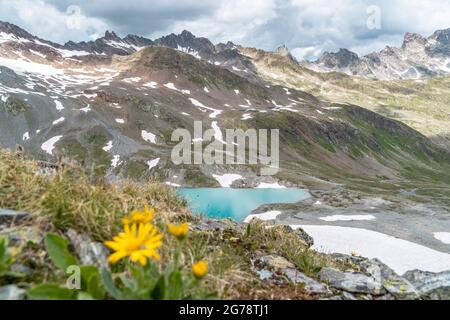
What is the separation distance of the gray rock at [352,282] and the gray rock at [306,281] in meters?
0.41

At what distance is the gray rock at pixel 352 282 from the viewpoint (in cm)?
750

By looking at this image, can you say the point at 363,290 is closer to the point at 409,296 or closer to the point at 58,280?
the point at 409,296

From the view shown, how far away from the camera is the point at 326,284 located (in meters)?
7.59

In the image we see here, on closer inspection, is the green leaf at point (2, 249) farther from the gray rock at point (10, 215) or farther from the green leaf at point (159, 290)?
the green leaf at point (159, 290)

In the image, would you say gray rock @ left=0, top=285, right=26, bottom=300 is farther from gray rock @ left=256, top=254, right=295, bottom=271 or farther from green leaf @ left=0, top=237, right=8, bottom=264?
gray rock @ left=256, top=254, right=295, bottom=271

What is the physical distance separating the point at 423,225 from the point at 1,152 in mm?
92801

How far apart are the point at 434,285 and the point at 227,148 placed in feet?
498

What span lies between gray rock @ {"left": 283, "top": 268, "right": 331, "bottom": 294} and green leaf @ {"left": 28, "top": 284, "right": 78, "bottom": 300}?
147 inches

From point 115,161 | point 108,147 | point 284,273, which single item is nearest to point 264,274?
point 284,273

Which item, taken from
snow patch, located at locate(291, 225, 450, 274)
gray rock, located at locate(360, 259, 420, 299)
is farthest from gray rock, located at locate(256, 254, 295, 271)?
snow patch, located at locate(291, 225, 450, 274)

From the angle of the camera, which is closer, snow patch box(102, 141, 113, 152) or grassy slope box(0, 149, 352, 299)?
grassy slope box(0, 149, 352, 299)

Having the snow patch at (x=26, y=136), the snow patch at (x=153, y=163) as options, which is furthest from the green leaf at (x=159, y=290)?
the snow patch at (x=26, y=136)

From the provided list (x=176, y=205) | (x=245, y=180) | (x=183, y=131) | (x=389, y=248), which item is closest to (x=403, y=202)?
(x=245, y=180)

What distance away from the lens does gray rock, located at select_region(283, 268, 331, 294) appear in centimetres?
697
